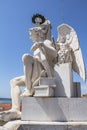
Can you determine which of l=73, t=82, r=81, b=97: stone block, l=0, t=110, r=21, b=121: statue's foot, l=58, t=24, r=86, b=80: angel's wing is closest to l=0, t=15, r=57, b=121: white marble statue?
l=0, t=110, r=21, b=121: statue's foot

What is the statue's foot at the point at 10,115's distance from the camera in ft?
19.2

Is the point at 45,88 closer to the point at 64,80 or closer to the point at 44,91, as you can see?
the point at 44,91

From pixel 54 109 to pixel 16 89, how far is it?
1.42 m

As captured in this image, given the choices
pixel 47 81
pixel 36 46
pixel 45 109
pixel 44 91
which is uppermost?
pixel 36 46

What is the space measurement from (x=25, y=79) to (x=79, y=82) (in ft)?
4.58

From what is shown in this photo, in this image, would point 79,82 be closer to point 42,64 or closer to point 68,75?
point 68,75

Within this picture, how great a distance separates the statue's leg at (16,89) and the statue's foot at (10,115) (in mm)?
238

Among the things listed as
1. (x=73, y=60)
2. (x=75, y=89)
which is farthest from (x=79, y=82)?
(x=73, y=60)

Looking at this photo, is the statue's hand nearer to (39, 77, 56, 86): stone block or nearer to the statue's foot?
(39, 77, 56, 86): stone block

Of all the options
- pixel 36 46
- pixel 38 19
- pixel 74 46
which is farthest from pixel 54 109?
pixel 38 19

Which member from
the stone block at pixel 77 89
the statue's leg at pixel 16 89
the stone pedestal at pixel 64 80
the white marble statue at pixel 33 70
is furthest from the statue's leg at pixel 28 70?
the stone block at pixel 77 89

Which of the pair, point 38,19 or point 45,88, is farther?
point 38,19

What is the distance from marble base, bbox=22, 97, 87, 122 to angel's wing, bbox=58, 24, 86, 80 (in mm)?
825

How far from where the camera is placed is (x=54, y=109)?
556 cm
